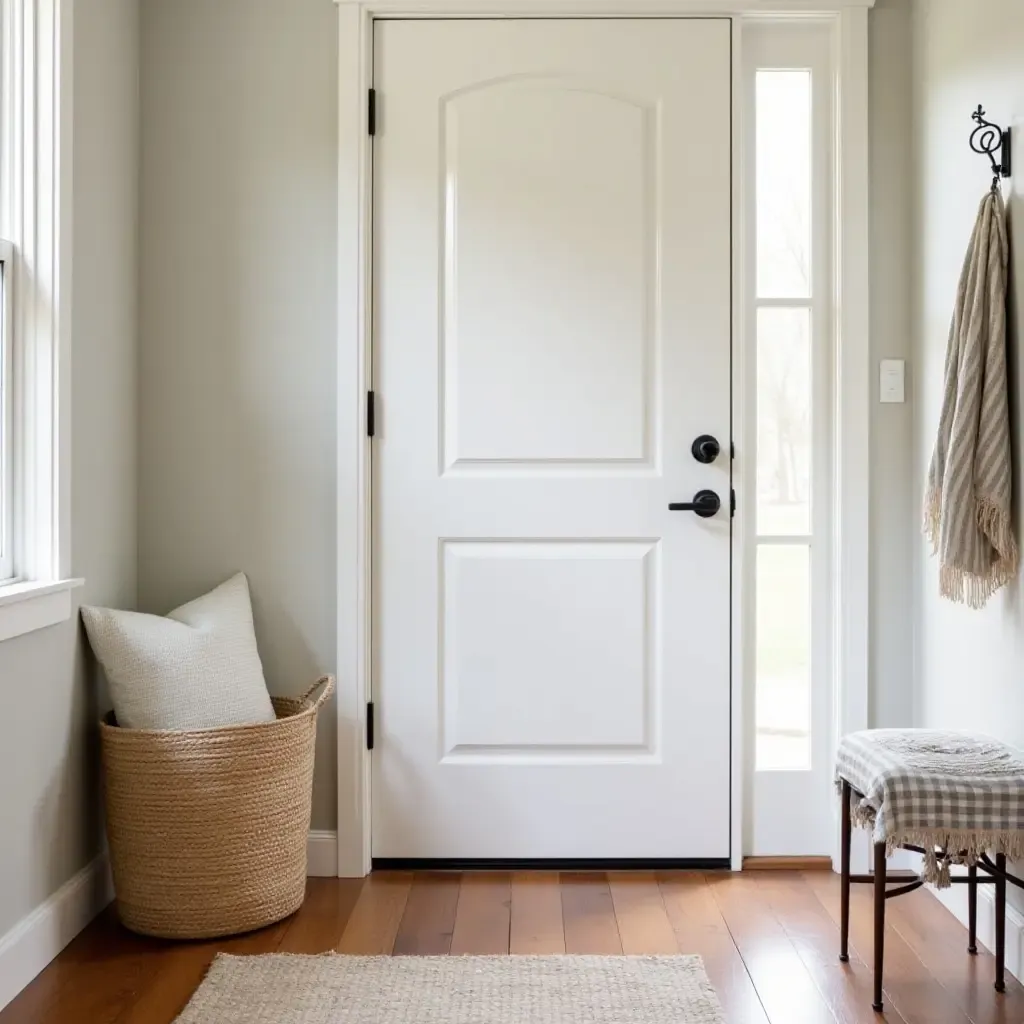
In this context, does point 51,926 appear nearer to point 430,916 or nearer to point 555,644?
point 430,916

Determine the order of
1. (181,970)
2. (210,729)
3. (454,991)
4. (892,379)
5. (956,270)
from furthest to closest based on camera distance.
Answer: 1. (892,379)
2. (956,270)
3. (210,729)
4. (181,970)
5. (454,991)

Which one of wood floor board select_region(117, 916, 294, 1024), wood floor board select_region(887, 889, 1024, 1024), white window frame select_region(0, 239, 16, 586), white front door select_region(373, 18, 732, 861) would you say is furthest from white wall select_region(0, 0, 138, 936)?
wood floor board select_region(887, 889, 1024, 1024)

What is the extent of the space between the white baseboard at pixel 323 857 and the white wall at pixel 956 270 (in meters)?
1.45

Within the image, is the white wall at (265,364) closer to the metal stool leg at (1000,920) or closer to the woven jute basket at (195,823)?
the woven jute basket at (195,823)

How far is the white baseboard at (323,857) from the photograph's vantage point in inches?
105

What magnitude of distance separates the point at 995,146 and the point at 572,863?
6.09ft

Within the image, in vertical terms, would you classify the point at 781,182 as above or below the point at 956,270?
above

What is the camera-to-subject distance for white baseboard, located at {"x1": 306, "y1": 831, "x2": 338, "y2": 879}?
268 centimetres

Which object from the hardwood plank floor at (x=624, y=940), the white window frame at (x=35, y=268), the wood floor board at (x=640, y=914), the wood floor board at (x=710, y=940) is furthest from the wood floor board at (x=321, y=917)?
the white window frame at (x=35, y=268)

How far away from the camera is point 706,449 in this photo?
267cm

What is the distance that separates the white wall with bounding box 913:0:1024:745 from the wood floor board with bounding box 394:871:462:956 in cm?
119

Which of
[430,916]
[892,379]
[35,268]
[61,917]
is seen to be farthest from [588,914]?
[35,268]

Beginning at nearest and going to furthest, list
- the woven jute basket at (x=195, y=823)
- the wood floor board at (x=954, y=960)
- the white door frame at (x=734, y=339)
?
the wood floor board at (x=954, y=960), the woven jute basket at (x=195, y=823), the white door frame at (x=734, y=339)

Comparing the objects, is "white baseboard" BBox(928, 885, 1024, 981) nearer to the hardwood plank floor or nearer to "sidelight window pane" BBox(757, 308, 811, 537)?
the hardwood plank floor
